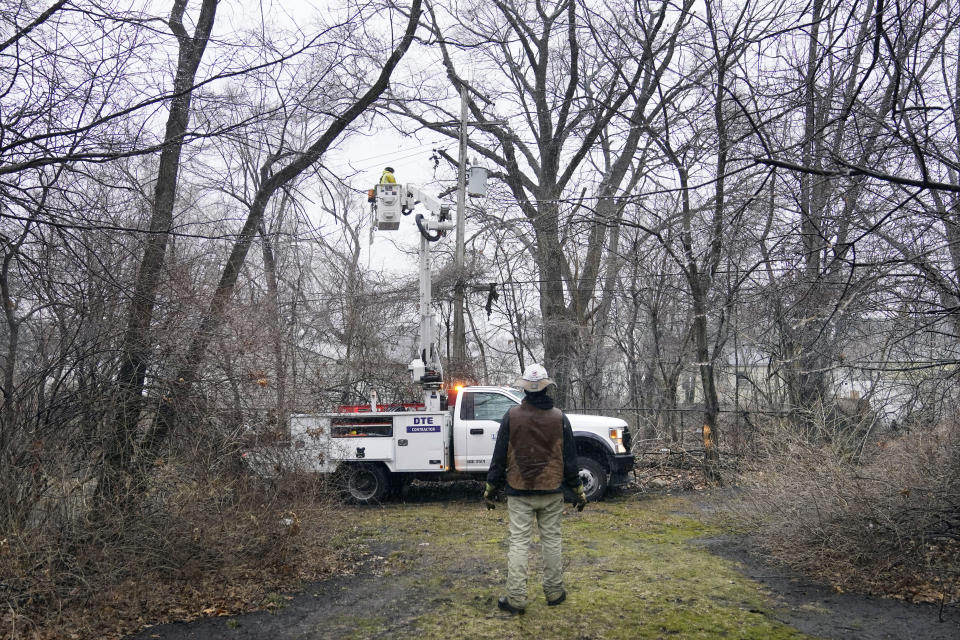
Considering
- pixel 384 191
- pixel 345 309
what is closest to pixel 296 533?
pixel 384 191

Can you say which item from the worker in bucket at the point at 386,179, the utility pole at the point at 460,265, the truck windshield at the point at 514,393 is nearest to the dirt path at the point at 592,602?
the truck windshield at the point at 514,393

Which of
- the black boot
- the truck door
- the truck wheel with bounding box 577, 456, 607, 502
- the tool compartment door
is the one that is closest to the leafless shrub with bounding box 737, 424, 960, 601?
the black boot

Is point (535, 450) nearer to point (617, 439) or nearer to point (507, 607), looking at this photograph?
point (507, 607)

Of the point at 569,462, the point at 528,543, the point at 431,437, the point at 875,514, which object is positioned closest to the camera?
the point at 528,543

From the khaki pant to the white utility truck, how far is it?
5.20 m

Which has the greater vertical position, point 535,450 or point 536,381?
point 536,381

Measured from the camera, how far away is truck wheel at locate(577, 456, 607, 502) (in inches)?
454

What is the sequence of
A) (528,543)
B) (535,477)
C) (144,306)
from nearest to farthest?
(528,543) < (535,477) < (144,306)

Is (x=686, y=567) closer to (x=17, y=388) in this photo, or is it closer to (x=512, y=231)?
(x=17, y=388)

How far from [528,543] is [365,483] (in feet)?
20.2

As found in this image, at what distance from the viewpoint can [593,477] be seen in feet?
38.0

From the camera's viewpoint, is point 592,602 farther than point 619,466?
No

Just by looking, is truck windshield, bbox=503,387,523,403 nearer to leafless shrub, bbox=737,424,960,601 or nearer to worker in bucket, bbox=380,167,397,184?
worker in bucket, bbox=380,167,397,184

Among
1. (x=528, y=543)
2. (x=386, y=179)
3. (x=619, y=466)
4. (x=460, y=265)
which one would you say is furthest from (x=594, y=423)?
(x=460, y=265)
